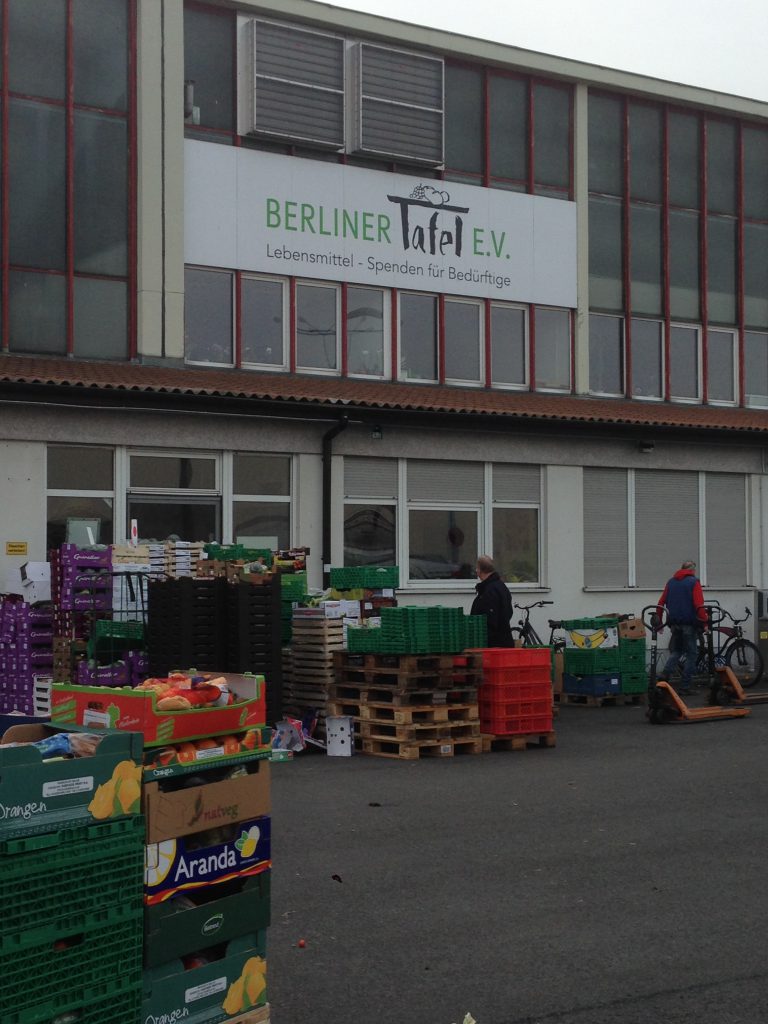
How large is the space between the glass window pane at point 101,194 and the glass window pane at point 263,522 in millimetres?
4107

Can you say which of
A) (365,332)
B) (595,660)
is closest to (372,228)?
(365,332)

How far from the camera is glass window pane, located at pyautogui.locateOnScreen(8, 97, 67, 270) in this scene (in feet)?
66.5

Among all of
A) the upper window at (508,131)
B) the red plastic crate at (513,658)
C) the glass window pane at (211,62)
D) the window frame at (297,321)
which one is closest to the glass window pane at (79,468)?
the window frame at (297,321)

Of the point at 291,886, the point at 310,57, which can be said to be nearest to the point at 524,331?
the point at 310,57

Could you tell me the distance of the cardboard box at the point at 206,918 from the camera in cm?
500

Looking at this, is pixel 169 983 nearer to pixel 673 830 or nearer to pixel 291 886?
pixel 291 886

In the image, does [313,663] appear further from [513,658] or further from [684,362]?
[684,362]

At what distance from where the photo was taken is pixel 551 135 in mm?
25375

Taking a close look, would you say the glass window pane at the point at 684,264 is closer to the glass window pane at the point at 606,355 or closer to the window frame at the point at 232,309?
the glass window pane at the point at 606,355

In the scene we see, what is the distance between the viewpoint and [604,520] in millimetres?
23906

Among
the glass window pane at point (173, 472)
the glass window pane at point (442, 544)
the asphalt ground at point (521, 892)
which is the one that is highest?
the glass window pane at point (173, 472)

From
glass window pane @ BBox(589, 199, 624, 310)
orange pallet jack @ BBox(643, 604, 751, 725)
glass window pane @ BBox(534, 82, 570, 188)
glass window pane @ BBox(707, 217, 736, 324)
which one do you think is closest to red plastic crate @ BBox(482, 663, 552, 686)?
orange pallet jack @ BBox(643, 604, 751, 725)

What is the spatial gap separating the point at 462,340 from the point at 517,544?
12.5 ft

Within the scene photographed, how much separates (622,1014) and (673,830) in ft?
14.6
